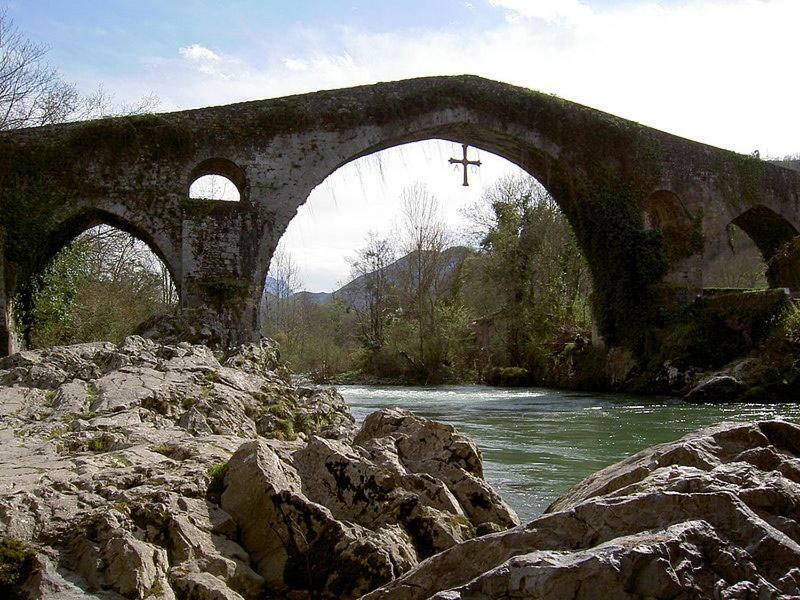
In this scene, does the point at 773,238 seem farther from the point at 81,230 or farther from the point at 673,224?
the point at 81,230

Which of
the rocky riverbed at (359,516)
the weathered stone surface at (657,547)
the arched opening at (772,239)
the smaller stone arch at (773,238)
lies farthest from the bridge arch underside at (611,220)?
the weathered stone surface at (657,547)

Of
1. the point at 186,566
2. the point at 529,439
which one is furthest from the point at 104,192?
the point at 186,566

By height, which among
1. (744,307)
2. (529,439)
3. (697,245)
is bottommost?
(529,439)

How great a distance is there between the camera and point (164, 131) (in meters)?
16.1

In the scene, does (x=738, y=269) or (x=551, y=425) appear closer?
(x=551, y=425)

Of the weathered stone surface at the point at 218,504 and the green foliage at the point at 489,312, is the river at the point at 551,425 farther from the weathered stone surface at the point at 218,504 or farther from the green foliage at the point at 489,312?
the green foliage at the point at 489,312

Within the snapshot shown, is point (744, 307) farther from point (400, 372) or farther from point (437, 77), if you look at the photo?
point (400, 372)

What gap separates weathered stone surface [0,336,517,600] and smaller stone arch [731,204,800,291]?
21.3 m

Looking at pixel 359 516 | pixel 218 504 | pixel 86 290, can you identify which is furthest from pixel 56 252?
pixel 359 516

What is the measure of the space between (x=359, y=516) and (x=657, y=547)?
1912 millimetres

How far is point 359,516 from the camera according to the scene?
381 centimetres

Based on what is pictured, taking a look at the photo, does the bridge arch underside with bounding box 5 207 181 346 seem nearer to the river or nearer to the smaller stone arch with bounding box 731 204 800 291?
the river

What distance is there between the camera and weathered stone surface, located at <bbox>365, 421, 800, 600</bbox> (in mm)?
2082

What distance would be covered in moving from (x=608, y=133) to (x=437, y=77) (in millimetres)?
5193
